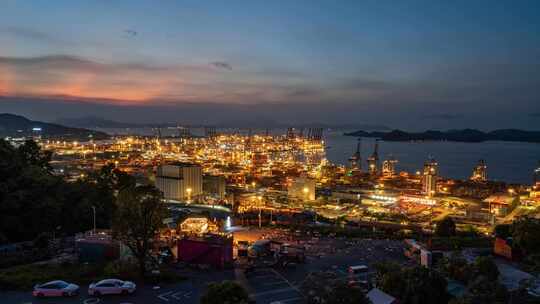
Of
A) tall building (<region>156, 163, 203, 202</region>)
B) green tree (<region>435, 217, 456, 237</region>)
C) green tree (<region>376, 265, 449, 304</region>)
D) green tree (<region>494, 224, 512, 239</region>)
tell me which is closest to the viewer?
green tree (<region>376, 265, 449, 304</region>)

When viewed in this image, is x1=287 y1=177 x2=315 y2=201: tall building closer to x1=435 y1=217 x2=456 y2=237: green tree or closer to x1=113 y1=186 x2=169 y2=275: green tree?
x1=435 y1=217 x2=456 y2=237: green tree

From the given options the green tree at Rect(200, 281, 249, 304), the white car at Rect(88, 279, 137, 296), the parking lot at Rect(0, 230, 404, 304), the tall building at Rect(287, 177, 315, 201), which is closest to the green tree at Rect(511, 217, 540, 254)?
the parking lot at Rect(0, 230, 404, 304)

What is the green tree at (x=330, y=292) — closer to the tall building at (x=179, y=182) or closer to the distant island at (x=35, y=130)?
the tall building at (x=179, y=182)

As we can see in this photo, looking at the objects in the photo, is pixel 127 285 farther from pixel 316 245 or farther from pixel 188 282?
pixel 316 245

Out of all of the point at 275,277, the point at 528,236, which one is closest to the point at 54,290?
the point at 275,277

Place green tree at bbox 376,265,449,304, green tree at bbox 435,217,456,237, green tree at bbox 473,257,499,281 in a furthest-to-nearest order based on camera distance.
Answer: green tree at bbox 435,217,456,237 → green tree at bbox 473,257,499,281 → green tree at bbox 376,265,449,304
